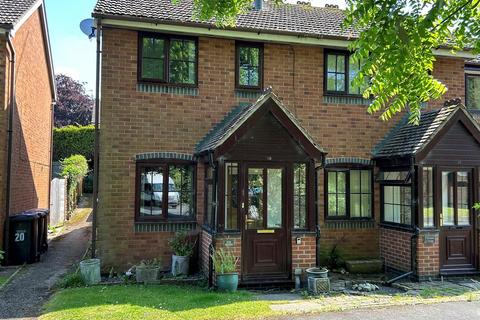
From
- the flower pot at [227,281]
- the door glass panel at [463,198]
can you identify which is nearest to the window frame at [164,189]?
the flower pot at [227,281]

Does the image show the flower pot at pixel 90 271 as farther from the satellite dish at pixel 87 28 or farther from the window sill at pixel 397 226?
the window sill at pixel 397 226

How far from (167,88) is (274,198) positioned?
387 cm

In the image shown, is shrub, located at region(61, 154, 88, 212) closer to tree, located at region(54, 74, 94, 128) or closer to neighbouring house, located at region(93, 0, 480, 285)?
neighbouring house, located at region(93, 0, 480, 285)

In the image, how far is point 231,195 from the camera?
926 cm

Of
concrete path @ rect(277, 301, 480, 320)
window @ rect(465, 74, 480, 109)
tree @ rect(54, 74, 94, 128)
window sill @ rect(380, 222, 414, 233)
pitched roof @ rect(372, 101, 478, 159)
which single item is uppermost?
tree @ rect(54, 74, 94, 128)

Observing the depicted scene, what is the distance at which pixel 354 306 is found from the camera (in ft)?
25.5

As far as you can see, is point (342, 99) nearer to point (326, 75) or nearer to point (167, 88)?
point (326, 75)

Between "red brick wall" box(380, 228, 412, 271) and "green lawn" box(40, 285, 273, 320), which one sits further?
"red brick wall" box(380, 228, 412, 271)

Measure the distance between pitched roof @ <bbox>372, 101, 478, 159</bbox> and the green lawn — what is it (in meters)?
5.25

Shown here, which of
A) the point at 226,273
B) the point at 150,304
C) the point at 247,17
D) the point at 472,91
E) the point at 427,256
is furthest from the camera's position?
the point at 472,91

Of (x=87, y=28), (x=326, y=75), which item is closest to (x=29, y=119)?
(x=87, y=28)

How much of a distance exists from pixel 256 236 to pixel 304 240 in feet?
3.48

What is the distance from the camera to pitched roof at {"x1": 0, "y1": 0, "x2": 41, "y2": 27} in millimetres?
11018

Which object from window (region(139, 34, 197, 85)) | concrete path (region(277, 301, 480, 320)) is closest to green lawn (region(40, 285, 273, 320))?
concrete path (region(277, 301, 480, 320))
